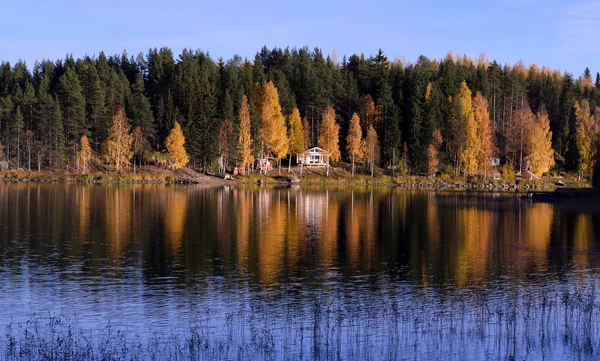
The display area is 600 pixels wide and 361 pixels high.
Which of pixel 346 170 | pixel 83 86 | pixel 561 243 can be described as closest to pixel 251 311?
pixel 561 243

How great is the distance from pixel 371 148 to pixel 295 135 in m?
13.6

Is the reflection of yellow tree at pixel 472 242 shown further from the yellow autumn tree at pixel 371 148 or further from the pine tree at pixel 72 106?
the pine tree at pixel 72 106

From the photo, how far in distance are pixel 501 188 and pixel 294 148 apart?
1408 inches

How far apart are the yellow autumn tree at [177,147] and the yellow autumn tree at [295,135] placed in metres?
19.9

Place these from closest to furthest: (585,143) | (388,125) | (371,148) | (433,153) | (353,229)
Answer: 1. (353,229)
2. (433,153)
3. (585,143)
4. (371,148)
5. (388,125)

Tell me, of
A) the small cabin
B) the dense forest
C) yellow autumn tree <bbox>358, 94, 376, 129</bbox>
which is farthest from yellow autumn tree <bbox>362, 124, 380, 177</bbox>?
yellow autumn tree <bbox>358, 94, 376, 129</bbox>

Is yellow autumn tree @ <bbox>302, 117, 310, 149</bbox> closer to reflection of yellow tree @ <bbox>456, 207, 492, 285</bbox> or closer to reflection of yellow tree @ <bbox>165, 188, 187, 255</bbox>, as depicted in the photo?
reflection of yellow tree @ <bbox>165, 188, 187, 255</bbox>

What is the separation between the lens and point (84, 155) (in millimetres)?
109812

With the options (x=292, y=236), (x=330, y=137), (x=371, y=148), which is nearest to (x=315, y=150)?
(x=330, y=137)

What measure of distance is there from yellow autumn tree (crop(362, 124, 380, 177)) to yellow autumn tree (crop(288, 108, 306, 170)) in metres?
11.0

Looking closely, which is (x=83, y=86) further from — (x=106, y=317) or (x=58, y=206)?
(x=106, y=317)

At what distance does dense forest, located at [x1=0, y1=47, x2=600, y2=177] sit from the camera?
11538 centimetres

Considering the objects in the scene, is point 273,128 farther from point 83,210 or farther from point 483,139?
point 83,210

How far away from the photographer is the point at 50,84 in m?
136
